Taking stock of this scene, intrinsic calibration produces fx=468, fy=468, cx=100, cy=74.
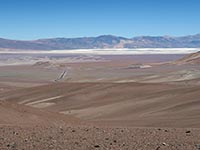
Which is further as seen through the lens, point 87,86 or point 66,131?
point 87,86

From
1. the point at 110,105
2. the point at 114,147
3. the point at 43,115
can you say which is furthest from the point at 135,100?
the point at 114,147

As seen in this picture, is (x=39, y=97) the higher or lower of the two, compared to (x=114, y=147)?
lower

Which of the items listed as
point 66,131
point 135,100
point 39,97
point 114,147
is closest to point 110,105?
point 135,100

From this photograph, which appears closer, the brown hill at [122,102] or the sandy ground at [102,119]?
the sandy ground at [102,119]

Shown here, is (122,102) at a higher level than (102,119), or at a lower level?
lower

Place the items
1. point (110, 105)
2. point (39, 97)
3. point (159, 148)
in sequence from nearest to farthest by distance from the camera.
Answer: point (159, 148) → point (110, 105) → point (39, 97)

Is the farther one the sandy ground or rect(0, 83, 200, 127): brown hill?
rect(0, 83, 200, 127): brown hill

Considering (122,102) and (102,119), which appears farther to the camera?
(122,102)

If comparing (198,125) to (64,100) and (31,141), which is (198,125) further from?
(64,100)

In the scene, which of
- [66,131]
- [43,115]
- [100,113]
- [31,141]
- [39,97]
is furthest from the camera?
[39,97]
